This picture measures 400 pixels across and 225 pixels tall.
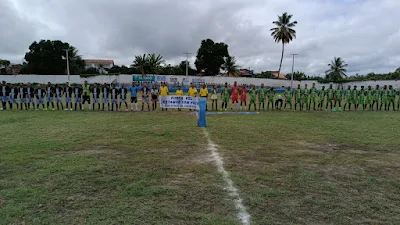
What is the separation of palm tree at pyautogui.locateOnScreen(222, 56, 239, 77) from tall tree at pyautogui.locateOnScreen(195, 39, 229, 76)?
1.86m

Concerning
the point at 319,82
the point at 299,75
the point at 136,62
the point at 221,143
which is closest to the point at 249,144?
the point at 221,143

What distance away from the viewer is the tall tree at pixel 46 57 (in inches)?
2459

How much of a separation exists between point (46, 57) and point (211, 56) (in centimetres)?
3497

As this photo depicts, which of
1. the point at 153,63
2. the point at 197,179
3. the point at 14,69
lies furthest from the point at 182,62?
the point at 197,179

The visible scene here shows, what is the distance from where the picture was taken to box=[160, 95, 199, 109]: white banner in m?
16.1

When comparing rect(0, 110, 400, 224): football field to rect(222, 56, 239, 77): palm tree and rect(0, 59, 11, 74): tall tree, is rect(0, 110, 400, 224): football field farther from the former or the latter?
rect(0, 59, 11, 74): tall tree

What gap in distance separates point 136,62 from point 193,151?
A: 6802 centimetres

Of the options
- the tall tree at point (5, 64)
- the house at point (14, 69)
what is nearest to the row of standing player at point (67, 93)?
the tall tree at point (5, 64)

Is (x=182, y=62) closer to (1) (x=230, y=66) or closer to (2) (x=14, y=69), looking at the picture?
(1) (x=230, y=66)

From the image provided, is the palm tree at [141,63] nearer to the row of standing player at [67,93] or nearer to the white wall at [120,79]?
the white wall at [120,79]

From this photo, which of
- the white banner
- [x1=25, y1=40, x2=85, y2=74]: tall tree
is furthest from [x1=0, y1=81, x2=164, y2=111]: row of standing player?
[x1=25, y1=40, x2=85, y2=74]: tall tree

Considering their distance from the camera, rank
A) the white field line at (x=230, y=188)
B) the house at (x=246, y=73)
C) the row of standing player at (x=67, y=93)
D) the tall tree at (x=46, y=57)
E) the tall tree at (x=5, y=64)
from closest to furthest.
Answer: the white field line at (x=230, y=188), the row of standing player at (x=67, y=93), the tall tree at (x=46, y=57), the tall tree at (x=5, y=64), the house at (x=246, y=73)

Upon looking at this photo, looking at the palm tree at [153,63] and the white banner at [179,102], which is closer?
the white banner at [179,102]

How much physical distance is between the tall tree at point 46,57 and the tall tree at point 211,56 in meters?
28.3
